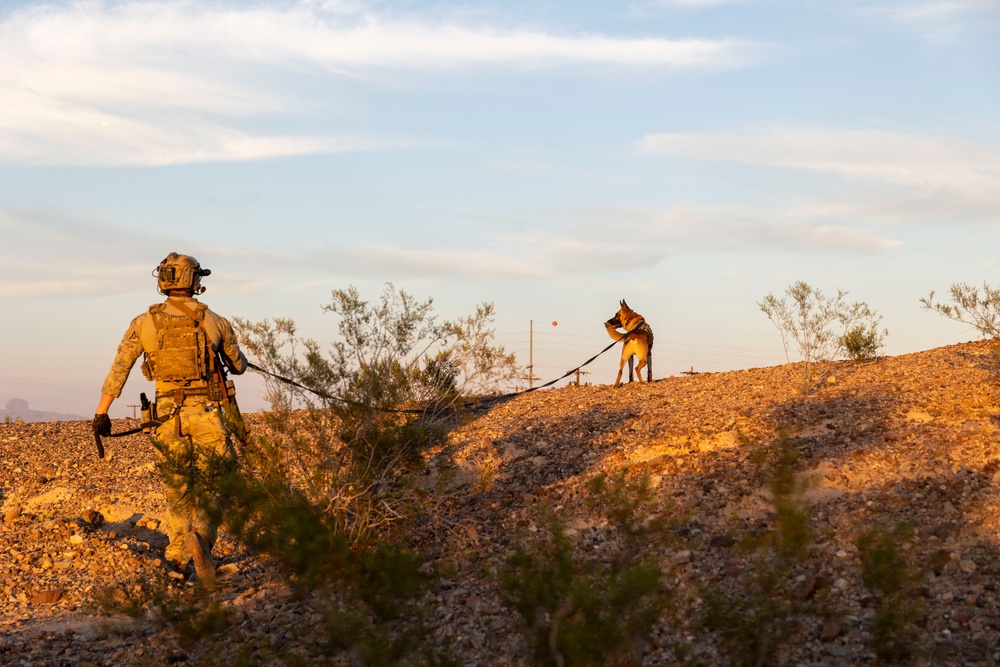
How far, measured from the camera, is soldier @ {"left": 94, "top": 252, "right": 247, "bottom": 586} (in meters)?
7.62

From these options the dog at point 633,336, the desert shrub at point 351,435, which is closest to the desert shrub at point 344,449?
the desert shrub at point 351,435

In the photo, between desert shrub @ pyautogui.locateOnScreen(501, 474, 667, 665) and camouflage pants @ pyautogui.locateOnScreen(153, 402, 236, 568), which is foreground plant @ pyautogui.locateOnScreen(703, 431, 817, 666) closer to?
desert shrub @ pyautogui.locateOnScreen(501, 474, 667, 665)

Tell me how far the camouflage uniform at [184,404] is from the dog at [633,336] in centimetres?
855

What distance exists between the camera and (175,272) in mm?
7820

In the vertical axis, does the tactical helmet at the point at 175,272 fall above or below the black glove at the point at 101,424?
above

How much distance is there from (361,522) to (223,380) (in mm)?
1685

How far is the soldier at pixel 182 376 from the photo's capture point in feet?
25.0

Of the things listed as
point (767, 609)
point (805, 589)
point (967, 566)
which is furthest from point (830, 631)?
point (967, 566)

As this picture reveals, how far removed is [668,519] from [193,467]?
3527 mm

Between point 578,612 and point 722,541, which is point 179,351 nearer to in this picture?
point 722,541

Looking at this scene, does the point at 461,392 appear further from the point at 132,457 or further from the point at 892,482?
the point at 132,457

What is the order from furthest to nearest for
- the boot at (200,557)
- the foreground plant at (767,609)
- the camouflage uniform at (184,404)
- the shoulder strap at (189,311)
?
the shoulder strap at (189,311)
the camouflage uniform at (184,404)
the boot at (200,557)
the foreground plant at (767,609)

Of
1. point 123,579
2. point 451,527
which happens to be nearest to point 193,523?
point 123,579

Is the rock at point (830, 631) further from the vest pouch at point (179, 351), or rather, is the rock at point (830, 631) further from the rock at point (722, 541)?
the vest pouch at point (179, 351)
